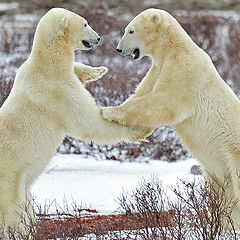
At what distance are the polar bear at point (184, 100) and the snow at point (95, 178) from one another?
1574 mm

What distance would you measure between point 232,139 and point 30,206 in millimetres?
1458

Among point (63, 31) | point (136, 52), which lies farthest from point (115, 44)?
point (63, 31)

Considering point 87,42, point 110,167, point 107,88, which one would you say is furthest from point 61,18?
point 107,88

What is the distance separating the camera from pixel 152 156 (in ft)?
30.5

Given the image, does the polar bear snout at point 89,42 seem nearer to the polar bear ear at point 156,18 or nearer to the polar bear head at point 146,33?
the polar bear head at point 146,33

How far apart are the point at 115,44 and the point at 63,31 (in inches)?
431

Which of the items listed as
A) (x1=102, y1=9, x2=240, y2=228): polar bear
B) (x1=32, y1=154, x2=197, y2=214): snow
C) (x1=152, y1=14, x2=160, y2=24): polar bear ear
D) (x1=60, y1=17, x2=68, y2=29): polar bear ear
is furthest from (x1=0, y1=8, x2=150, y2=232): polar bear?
(x1=32, y1=154, x2=197, y2=214): snow

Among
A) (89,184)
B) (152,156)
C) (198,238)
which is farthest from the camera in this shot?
(152,156)

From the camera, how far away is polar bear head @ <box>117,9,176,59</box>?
5.20 meters

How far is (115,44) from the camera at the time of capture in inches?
627

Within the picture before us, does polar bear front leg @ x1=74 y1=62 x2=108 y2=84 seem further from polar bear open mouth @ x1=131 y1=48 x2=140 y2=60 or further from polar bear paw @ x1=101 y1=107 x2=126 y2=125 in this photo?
polar bear paw @ x1=101 y1=107 x2=126 y2=125

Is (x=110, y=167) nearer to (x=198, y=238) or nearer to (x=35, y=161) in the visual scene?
(x=35, y=161)

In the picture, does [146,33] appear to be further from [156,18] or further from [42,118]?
[42,118]

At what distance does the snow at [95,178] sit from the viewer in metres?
7.03
